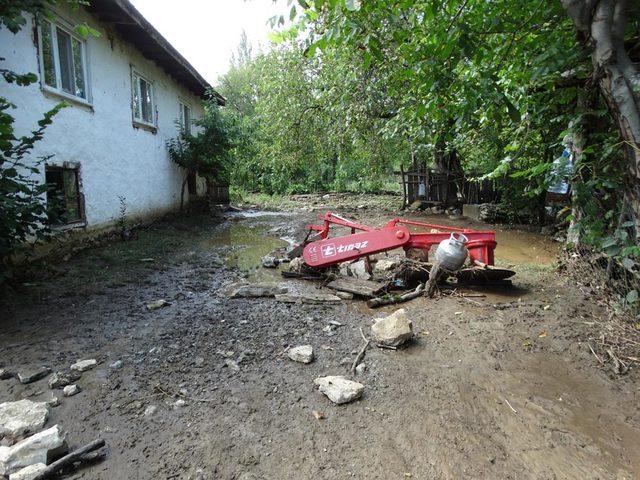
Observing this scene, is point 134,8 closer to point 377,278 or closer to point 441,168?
point 377,278

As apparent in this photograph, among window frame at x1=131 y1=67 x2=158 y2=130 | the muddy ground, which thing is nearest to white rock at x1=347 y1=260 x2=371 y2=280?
the muddy ground

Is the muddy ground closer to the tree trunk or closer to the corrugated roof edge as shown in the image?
the tree trunk

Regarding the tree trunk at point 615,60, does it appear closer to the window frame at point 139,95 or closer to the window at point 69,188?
the window at point 69,188

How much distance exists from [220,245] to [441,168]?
31.7 feet

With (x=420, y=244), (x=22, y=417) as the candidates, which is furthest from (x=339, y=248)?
(x=22, y=417)

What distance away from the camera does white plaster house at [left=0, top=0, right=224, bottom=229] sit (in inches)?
239

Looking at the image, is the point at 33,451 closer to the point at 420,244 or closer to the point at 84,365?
the point at 84,365

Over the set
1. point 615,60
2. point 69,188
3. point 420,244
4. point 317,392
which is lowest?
point 317,392

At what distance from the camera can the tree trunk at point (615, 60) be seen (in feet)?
9.94

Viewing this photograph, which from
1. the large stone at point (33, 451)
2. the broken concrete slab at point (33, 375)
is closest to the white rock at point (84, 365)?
the broken concrete slab at point (33, 375)

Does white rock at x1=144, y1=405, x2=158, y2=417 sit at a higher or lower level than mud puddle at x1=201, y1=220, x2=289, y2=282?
lower

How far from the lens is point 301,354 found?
11.1 feet

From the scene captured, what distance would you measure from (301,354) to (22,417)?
1.93m

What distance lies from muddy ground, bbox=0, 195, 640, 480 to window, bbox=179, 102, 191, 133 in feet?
30.2
